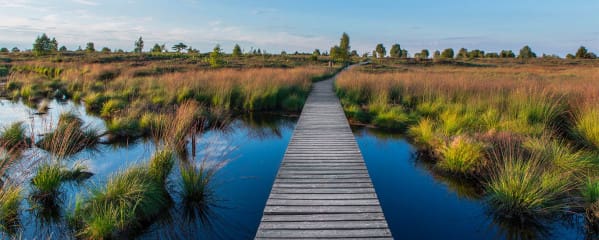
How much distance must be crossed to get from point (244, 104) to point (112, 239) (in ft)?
28.2

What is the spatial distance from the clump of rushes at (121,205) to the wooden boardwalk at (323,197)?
1551 mm

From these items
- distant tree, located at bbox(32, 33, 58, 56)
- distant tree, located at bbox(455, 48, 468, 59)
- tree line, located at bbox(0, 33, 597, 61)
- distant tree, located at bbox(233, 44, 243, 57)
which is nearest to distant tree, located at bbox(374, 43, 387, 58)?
tree line, located at bbox(0, 33, 597, 61)

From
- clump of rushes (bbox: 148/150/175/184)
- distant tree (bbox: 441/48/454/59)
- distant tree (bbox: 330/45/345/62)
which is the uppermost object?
distant tree (bbox: 441/48/454/59)

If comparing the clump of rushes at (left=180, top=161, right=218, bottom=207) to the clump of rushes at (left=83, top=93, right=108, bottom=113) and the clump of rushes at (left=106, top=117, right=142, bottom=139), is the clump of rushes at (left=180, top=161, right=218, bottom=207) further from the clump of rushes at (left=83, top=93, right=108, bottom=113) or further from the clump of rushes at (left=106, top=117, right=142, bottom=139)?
the clump of rushes at (left=83, top=93, right=108, bottom=113)

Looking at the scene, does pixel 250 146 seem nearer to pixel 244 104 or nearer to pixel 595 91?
pixel 244 104

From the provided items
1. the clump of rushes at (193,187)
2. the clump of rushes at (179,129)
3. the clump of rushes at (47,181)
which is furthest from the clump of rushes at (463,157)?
the clump of rushes at (47,181)

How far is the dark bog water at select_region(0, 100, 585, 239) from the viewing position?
4008 mm

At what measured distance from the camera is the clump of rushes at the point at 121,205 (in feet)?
11.5

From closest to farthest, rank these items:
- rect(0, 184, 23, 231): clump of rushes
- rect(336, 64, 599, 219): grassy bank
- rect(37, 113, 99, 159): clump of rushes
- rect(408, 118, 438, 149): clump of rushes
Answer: rect(0, 184, 23, 231): clump of rushes
rect(336, 64, 599, 219): grassy bank
rect(37, 113, 99, 159): clump of rushes
rect(408, 118, 438, 149): clump of rushes

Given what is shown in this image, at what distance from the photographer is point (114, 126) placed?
27.3 feet

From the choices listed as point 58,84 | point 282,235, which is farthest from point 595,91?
point 58,84

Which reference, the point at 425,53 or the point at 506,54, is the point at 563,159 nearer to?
the point at 425,53

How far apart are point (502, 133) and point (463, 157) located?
1.42 metres

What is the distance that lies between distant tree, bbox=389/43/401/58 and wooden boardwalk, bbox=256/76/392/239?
77058 mm
